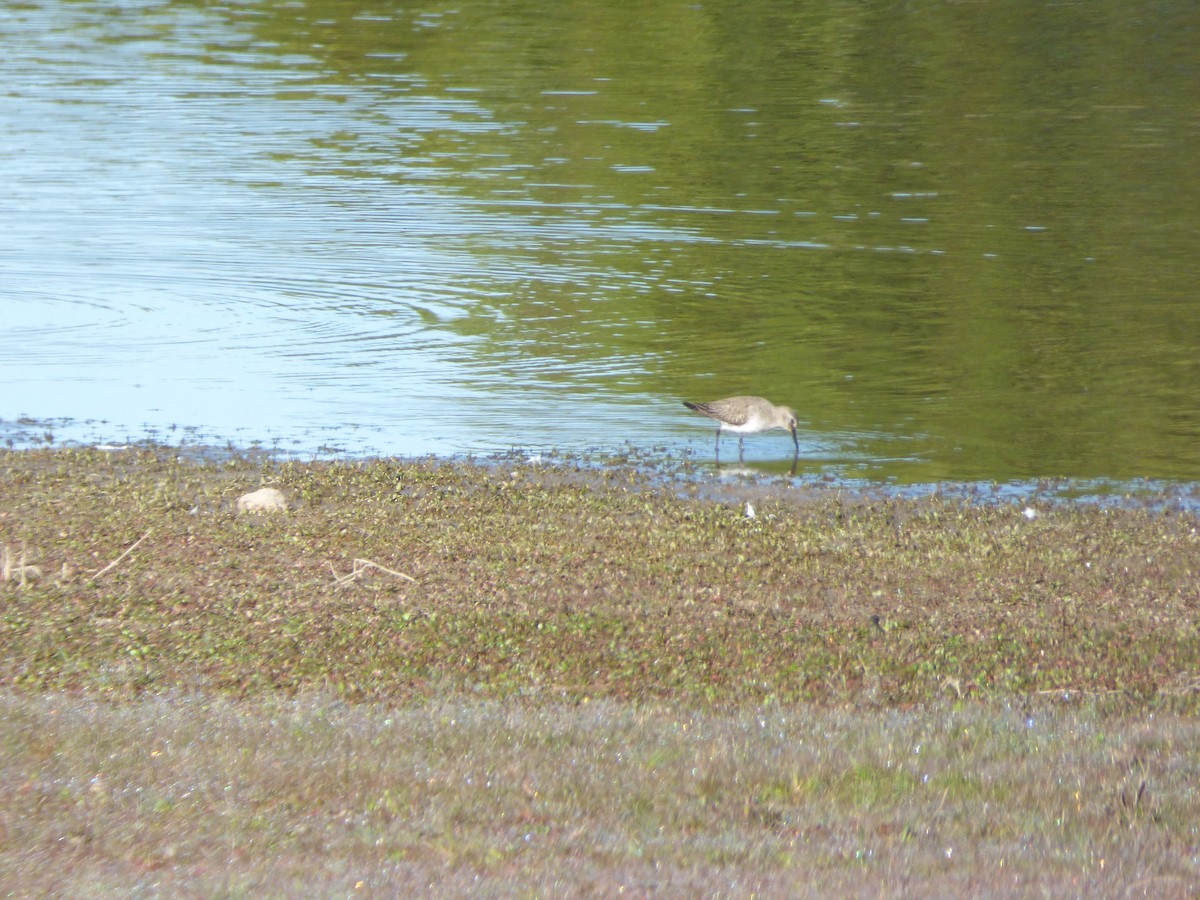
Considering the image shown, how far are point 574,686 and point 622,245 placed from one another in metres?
15.6

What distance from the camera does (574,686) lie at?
32.0ft

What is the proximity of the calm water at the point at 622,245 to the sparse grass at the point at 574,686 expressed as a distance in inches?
96.8

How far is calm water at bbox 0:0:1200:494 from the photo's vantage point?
17.1m

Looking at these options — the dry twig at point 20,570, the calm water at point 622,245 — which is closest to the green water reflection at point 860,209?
the calm water at point 622,245

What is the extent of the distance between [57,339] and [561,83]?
21.5 m

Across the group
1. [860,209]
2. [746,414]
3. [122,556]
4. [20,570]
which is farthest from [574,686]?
[860,209]

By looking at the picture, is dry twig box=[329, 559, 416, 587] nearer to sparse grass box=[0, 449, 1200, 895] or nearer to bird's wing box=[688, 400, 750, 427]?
sparse grass box=[0, 449, 1200, 895]

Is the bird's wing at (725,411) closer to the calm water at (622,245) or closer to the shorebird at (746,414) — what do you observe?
the shorebird at (746,414)

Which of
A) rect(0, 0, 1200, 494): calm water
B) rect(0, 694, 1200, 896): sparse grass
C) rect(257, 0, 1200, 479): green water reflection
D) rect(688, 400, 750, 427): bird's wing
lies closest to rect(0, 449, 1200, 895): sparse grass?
rect(0, 694, 1200, 896): sparse grass

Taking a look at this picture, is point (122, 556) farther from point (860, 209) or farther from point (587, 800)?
point (860, 209)

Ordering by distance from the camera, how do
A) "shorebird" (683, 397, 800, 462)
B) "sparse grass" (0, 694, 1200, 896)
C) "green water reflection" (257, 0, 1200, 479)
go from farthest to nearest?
"green water reflection" (257, 0, 1200, 479)
"shorebird" (683, 397, 800, 462)
"sparse grass" (0, 694, 1200, 896)

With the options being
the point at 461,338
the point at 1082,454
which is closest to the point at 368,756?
the point at 1082,454

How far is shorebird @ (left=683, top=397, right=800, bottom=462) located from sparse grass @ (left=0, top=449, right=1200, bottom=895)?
1.11 metres

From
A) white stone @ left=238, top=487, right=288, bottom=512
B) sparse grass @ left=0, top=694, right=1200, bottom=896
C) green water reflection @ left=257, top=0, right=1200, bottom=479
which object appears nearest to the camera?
sparse grass @ left=0, top=694, right=1200, bottom=896
